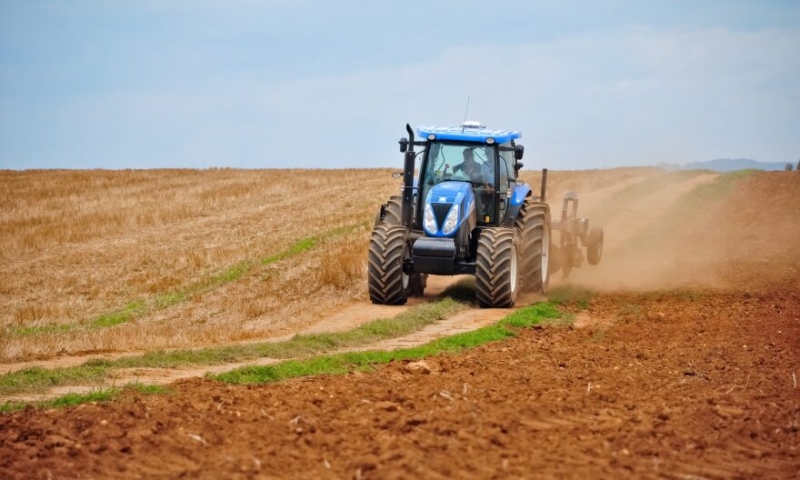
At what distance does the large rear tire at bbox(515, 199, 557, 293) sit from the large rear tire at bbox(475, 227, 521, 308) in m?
1.11

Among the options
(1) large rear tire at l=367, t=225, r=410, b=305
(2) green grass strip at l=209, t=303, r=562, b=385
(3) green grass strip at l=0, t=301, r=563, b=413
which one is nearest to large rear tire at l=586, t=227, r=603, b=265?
(1) large rear tire at l=367, t=225, r=410, b=305

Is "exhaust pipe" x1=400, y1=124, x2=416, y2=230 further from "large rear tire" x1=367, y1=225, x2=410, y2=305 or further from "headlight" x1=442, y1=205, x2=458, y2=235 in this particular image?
"headlight" x1=442, y1=205, x2=458, y2=235

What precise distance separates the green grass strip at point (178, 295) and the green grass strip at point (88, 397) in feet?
25.9

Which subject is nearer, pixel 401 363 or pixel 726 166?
pixel 401 363

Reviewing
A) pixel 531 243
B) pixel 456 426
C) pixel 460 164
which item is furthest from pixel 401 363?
pixel 531 243

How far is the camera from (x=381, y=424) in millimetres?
8141

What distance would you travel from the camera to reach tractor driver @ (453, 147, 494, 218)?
1788 centimetres

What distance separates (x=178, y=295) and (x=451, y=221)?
7.75 meters

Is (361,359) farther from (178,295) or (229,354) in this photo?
(178,295)

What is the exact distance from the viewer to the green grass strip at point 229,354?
11016 mm

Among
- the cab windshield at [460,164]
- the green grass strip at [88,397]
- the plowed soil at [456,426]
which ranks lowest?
the green grass strip at [88,397]

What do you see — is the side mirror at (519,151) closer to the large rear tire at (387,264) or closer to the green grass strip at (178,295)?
the large rear tire at (387,264)

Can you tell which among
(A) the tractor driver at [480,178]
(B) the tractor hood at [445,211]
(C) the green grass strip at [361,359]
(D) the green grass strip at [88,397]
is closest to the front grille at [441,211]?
(B) the tractor hood at [445,211]

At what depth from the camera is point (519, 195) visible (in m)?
18.7
